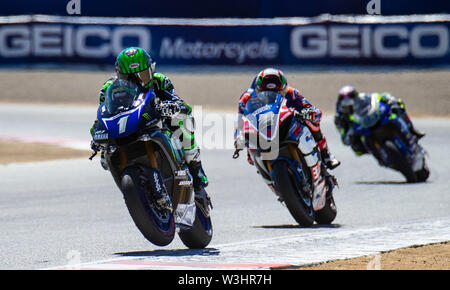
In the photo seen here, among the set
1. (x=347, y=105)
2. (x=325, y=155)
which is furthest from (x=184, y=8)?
(x=325, y=155)

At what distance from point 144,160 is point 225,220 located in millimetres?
3182

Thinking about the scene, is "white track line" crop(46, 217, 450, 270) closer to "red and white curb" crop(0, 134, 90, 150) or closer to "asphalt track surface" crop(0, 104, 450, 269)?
"asphalt track surface" crop(0, 104, 450, 269)

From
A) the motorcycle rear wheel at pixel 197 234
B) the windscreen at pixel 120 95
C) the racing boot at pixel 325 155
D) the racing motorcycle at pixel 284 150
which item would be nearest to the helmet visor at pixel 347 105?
the racing boot at pixel 325 155

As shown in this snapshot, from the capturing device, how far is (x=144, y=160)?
7.63m

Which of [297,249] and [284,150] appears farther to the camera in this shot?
[284,150]

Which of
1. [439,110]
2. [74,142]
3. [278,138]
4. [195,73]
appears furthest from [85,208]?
[195,73]

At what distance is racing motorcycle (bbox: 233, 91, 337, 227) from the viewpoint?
9.61 meters

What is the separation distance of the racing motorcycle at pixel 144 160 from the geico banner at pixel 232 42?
2135cm

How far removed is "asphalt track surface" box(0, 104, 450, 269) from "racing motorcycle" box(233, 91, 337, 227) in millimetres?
327

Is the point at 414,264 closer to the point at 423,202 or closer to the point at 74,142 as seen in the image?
the point at 423,202

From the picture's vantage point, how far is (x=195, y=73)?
104 feet

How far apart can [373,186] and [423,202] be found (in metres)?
2.15

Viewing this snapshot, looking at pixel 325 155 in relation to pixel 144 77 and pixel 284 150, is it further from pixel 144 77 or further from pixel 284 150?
pixel 144 77

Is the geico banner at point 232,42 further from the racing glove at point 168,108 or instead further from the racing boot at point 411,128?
the racing glove at point 168,108
